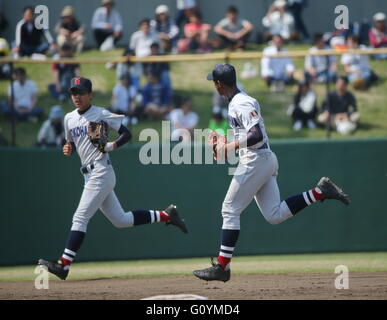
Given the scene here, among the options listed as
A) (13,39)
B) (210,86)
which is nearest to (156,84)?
(210,86)

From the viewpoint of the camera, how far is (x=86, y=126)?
8.94m

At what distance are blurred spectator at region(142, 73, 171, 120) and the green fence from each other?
0.81 metres

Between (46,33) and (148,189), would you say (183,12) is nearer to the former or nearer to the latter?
(46,33)

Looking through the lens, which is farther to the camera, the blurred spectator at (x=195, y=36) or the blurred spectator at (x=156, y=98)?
the blurred spectator at (x=195, y=36)

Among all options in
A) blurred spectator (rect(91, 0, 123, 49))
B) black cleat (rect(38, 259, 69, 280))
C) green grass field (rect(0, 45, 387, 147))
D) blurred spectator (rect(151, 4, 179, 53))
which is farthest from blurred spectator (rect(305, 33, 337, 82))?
black cleat (rect(38, 259, 69, 280))

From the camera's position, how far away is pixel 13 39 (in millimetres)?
16406

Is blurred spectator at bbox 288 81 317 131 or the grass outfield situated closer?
the grass outfield

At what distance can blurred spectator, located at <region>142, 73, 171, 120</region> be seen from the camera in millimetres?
12688

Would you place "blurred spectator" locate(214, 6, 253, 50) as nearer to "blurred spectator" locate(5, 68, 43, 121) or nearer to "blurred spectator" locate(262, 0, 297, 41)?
"blurred spectator" locate(262, 0, 297, 41)

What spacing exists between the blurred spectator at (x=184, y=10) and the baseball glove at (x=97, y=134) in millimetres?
8728

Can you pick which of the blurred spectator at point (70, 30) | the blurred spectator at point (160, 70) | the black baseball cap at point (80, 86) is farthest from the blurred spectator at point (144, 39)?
the black baseball cap at point (80, 86)

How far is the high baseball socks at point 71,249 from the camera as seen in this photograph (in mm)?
8828

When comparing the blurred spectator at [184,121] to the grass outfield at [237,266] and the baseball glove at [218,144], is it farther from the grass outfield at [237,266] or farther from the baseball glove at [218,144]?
the baseball glove at [218,144]
